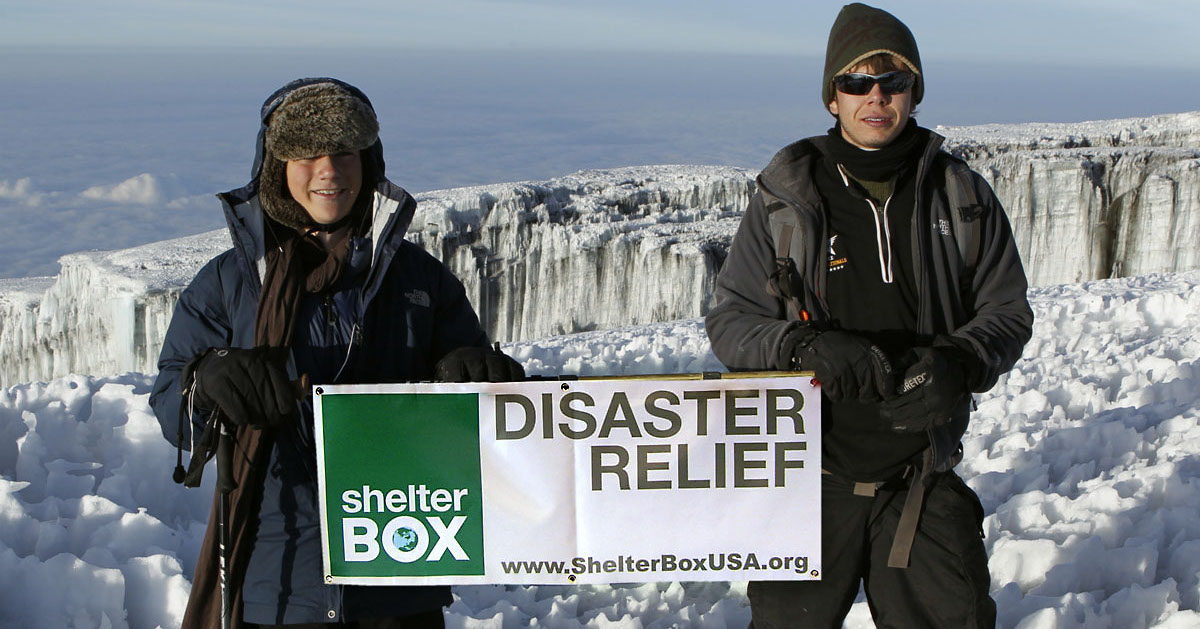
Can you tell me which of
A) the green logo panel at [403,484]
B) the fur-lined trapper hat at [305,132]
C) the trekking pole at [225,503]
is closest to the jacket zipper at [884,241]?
the green logo panel at [403,484]

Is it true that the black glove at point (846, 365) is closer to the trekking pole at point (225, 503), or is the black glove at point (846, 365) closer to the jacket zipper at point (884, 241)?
the jacket zipper at point (884, 241)

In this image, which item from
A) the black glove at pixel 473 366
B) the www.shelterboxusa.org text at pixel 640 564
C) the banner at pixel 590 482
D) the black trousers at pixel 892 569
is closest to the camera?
the black trousers at pixel 892 569

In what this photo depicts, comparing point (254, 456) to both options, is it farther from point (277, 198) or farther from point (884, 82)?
point (884, 82)

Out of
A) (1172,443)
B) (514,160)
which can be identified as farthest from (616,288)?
(514,160)

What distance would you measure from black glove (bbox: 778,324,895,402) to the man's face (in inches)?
22.2

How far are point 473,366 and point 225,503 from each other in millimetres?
750

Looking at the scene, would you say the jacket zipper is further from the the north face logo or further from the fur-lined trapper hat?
the fur-lined trapper hat

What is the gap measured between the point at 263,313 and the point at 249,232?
230 mm

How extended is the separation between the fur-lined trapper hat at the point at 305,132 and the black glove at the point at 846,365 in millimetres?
1346

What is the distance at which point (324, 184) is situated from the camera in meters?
2.79

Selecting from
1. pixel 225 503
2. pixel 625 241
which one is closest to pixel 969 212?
pixel 225 503

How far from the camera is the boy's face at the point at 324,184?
9.13ft

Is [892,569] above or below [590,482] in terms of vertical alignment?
below

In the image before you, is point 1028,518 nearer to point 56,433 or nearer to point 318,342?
point 318,342
